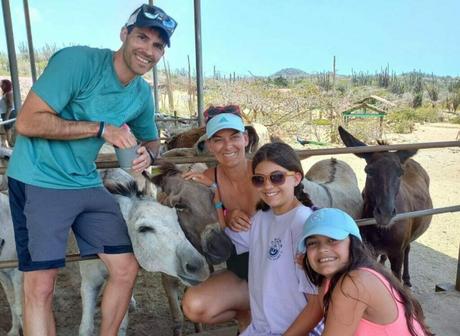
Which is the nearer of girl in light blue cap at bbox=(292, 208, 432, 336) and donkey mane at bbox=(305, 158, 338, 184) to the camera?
girl in light blue cap at bbox=(292, 208, 432, 336)

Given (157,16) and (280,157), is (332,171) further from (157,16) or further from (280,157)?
(157,16)

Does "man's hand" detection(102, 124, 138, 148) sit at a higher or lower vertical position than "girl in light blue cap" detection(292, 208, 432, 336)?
higher

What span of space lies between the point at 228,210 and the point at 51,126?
993mm

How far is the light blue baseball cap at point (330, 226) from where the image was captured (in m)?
1.53

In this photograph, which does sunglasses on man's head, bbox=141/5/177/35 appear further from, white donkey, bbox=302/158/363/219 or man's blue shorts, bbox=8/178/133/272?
white donkey, bbox=302/158/363/219

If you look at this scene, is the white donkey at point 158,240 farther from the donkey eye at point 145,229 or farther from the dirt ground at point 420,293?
the dirt ground at point 420,293

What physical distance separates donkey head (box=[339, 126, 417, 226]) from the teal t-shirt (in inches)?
82.5

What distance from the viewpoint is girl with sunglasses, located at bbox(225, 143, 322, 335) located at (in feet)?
5.92

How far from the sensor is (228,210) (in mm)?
2277

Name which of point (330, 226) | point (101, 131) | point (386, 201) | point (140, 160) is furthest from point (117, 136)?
point (386, 201)

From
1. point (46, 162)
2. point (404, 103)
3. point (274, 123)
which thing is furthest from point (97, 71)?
point (404, 103)

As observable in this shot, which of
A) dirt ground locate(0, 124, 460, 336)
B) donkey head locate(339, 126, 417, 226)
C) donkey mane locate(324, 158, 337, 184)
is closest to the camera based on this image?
dirt ground locate(0, 124, 460, 336)

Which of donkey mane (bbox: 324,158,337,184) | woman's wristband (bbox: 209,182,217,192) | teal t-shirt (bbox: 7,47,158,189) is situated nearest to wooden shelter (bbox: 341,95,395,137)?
donkey mane (bbox: 324,158,337,184)

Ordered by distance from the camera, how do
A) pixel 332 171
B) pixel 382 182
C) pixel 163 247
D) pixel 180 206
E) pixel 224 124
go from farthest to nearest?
pixel 332 171, pixel 382 182, pixel 180 206, pixel 224 124, pixel 163 247
